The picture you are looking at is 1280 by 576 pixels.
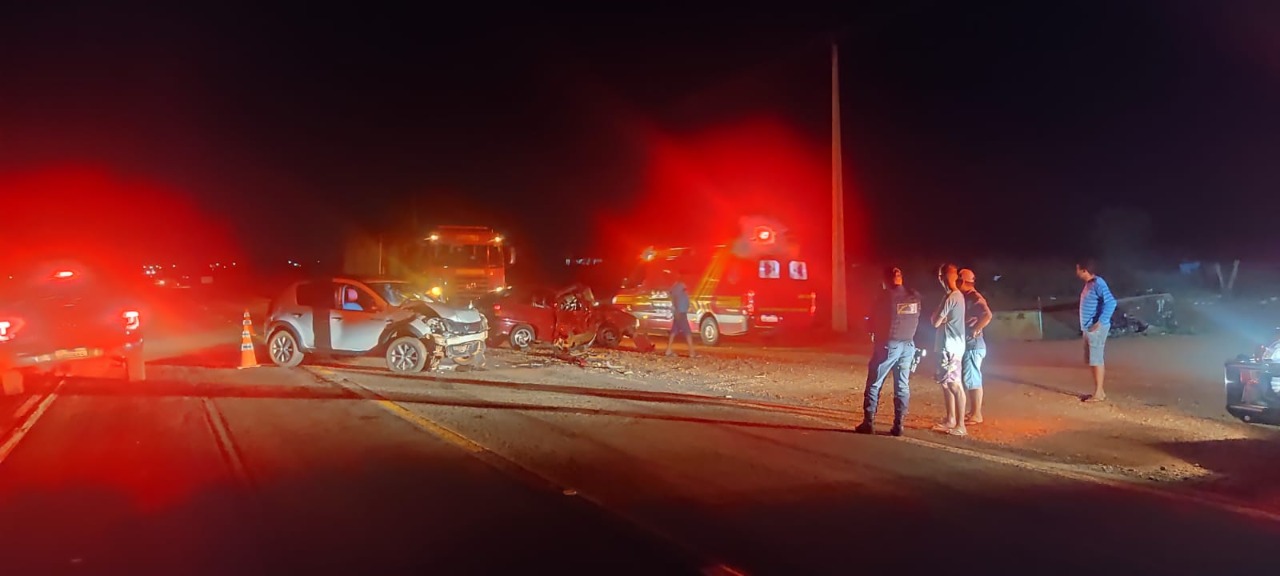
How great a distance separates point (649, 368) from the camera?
16.0 meters

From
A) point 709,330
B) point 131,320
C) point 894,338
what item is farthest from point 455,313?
point 894,338

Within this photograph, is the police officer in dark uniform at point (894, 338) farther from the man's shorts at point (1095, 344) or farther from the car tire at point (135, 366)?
the car tire at point (135, 366)

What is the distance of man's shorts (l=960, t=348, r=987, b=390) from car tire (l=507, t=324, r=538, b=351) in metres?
10.7

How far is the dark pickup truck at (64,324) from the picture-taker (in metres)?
12.1

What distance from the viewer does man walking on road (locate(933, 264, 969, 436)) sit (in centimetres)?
969

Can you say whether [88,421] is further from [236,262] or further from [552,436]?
[236,262]

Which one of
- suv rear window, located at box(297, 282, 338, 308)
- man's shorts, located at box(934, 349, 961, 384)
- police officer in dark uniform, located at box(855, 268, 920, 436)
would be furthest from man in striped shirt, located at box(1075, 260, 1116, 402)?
suv rear window, located at box(297, 282, 338, 308)

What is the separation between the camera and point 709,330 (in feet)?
70.3

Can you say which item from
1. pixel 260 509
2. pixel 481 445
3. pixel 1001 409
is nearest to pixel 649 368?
pixel 1001 409

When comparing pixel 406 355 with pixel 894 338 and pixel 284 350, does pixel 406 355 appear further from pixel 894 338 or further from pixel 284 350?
pixel 894 338

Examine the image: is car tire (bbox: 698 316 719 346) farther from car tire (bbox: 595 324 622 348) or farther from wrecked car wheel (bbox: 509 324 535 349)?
wrecked car wheel (bbox: 509 324 535 349)

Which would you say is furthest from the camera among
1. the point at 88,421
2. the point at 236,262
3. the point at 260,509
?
the point at 236,262

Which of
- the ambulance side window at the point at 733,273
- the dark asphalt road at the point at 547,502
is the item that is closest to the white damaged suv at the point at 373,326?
the dark asphalt road at the point at 547,502

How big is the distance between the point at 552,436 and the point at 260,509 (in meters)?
3.30
